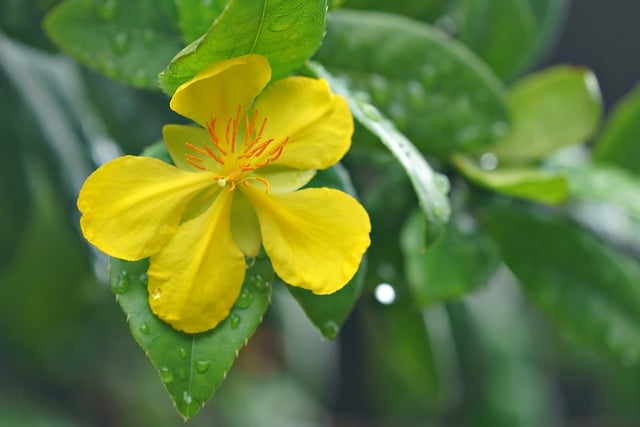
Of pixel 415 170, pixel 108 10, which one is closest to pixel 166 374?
pixel 415 170

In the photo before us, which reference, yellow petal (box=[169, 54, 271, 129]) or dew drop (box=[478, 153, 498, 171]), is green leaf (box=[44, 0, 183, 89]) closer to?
yellow petal (box=[169, 54, 271, 129])

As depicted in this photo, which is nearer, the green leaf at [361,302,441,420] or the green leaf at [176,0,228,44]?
the green leaf at [176,0,228,44]

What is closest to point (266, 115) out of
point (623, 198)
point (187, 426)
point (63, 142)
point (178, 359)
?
point (178, 359)

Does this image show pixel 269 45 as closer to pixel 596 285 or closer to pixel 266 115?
pixel 266 115

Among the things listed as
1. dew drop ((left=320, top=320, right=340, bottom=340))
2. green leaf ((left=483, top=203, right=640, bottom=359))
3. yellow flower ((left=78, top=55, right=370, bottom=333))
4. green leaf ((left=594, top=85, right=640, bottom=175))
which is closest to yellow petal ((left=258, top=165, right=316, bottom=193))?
yellow flower ((left=78, top=55, right=370, bottom=333))

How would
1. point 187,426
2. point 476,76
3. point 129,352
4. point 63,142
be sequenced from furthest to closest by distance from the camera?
point 187,426 → point 129,352 → point 63,142 → point 476,76

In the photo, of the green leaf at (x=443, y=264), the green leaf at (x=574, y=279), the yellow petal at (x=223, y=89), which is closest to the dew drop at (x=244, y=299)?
the yellow petal at (x=223, y=89)
